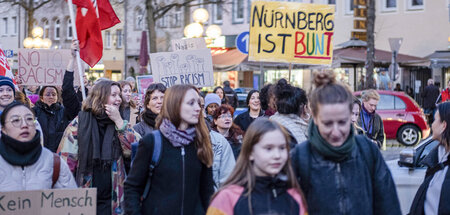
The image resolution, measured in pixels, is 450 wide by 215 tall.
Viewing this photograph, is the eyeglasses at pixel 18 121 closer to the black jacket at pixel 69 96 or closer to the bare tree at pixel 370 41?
the black jacket at pixel 69 96

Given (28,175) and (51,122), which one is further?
(51,122)

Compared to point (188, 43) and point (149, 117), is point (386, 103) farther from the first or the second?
point (149, 117)

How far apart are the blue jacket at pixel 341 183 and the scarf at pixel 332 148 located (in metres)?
0.04

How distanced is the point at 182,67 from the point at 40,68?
2288 millimetres

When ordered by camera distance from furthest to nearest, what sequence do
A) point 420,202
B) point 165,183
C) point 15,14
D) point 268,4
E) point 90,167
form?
point 15,14
point 268,4
point 90,167
point 420,202
point 165,183

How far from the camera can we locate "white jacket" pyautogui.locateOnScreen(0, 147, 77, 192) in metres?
4.86

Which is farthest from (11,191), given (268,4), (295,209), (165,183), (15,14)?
(15,14)

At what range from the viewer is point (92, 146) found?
6.25 meters

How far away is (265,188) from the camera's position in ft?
12.4

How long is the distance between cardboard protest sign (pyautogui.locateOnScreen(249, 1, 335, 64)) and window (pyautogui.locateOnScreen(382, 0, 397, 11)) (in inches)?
925

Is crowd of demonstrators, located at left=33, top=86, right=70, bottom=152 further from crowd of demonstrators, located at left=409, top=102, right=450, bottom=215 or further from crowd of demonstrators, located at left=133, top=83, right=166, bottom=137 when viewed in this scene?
crowd of demonstrators, located at left=409, top=102, right=450, bottom=215

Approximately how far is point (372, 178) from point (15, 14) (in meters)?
56.9

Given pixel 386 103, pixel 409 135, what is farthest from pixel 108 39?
pixel 409 135

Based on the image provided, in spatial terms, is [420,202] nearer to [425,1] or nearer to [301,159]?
[301,159]
